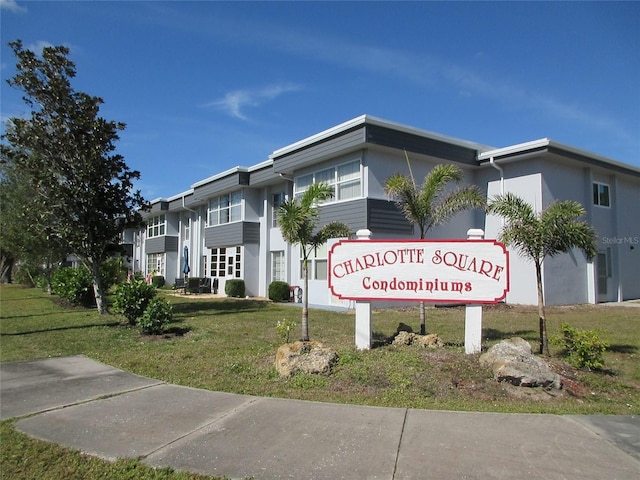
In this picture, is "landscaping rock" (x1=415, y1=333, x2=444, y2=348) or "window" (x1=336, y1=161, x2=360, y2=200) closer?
"landscaping rock" (x1=415, y1=333, x2=444, y2=348)

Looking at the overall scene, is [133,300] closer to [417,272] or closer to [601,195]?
[417,272]

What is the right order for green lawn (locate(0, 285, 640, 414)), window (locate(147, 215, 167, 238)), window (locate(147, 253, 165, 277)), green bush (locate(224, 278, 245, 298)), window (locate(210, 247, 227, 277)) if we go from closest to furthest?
green lawn (locate(0, 285, 640, 414)), green bush (locate(224, 278, 245, 298)), window (locate(210, 247, 227, 277)), window (locate(147, 253, 165, 277)), window (locate(147, 215, 167, 238))

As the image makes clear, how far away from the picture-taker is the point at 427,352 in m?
7.60

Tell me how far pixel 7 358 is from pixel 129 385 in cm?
358

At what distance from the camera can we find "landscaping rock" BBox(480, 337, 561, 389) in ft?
19.8

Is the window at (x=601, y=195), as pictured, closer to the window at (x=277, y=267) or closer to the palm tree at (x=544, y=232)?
the palm tree at (x=544, y=232)

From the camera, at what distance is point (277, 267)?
22.8 meters

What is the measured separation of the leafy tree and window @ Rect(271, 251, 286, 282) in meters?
8.48

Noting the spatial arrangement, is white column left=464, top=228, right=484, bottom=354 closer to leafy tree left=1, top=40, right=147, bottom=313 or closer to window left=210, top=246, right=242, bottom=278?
leafy tree left=1, top=40, right=147, bottom=313

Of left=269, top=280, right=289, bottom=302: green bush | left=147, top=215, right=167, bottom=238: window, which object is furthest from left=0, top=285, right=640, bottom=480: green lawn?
left=147, top=215, right=167, bottom=238: window

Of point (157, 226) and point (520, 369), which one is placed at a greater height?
point (157, 226)

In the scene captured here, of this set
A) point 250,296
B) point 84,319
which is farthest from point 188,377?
point 250,296

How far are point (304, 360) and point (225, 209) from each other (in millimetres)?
20235

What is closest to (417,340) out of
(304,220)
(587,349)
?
(587,349)
